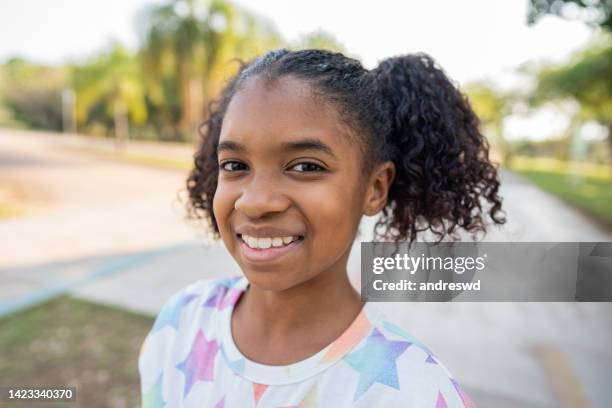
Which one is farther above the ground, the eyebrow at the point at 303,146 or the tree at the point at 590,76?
the tree at the point at 590,76

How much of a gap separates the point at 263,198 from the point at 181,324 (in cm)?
47

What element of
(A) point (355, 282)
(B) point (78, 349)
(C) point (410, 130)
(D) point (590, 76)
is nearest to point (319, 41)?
(C) point (410, 130)

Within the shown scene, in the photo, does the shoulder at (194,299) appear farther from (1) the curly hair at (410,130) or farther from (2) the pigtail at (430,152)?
(2) the pigtail at (430,152)

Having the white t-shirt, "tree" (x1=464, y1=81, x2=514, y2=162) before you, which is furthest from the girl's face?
"tree" (x1=464, y1=81, x2=514, y2=162)

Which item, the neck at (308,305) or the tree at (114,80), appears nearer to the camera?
the neck at (308,305)

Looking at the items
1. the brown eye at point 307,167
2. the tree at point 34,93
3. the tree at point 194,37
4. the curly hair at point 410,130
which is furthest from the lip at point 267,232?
the tree at point 34,93

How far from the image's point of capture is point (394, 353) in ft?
2.97

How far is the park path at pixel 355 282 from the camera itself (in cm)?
262

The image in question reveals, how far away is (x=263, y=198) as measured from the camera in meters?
0.86

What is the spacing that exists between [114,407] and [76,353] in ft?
2.12

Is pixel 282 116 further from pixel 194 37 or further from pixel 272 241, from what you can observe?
pixel 194 37

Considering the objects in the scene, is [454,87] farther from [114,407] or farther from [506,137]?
[506,137]

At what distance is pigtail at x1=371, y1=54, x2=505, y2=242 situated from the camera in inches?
42.3

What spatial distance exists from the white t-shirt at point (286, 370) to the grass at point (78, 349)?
4.79 ft
